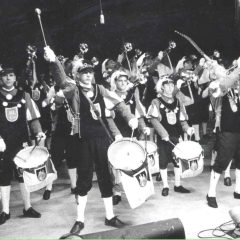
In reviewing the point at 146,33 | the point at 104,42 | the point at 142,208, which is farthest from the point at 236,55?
the point at 142,208

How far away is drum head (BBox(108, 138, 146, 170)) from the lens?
4059 millimetres

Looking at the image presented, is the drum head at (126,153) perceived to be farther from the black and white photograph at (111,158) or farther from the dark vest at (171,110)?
the dark vest at (171,110)

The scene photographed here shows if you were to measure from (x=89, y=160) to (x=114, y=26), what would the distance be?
6.44m

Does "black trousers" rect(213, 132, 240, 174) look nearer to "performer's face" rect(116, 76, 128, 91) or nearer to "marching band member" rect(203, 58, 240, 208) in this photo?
"marching band member" rect(203, 58, 240, 208)

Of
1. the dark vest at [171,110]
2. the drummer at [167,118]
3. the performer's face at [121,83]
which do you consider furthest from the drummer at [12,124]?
the dark vest at [171,110]

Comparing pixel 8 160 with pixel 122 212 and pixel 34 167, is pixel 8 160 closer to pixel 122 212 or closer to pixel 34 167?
pixel 34 167

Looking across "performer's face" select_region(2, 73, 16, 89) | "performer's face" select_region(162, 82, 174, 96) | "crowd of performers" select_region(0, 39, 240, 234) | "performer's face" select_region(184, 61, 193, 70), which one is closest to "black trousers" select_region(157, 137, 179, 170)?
"crowd of performers" select_region(0, 39, 240, 234)

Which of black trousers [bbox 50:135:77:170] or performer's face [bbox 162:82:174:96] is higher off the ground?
performer's face [bbox 162:82:174:96]

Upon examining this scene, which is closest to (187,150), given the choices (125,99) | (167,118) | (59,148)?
(167,118)

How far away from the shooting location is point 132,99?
6.50m

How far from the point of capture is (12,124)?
15.4ft

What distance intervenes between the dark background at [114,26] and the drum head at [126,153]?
5074 millimetres

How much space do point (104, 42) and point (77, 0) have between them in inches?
50.5

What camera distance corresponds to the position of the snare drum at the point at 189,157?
16.4ft
